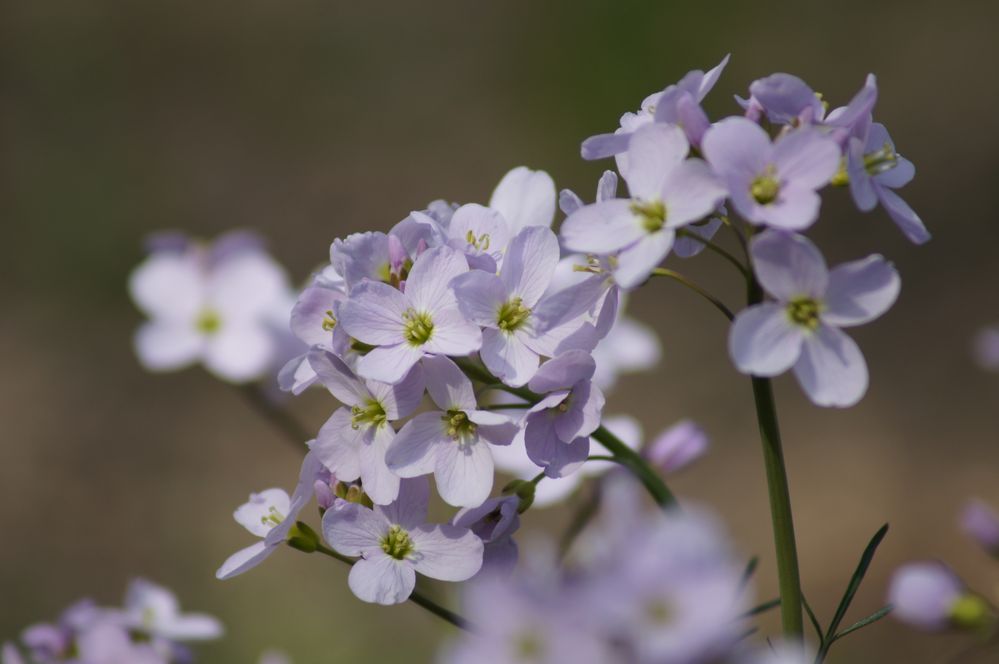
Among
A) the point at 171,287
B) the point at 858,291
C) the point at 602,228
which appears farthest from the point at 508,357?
the point at 171,287

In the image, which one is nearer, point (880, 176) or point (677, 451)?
point (880, 176)

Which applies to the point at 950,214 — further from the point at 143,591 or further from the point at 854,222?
the point at 143,591

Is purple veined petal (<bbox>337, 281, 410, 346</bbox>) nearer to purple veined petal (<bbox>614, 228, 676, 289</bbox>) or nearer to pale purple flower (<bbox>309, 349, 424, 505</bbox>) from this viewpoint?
pale purple flower (<bbox>309, 349, 424, 505</bbox>)

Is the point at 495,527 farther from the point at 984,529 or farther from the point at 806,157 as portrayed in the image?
the point at 984,529

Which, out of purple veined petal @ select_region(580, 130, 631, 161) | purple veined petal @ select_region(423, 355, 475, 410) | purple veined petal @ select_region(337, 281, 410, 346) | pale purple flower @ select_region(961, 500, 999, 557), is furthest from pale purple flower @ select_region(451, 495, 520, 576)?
pale purple flower @ select_region(961, 500, 999, 557)

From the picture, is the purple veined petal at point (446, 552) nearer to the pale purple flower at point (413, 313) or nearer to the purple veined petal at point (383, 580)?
the purple veined petal at point (383, 580)

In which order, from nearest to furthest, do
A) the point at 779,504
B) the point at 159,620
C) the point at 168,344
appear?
the point at 779,504 < the point at 159,620 < the point at 168,344

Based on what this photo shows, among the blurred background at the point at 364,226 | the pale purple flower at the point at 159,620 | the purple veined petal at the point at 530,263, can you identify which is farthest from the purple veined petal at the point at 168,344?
the purple veined petal at the point at 530,263
